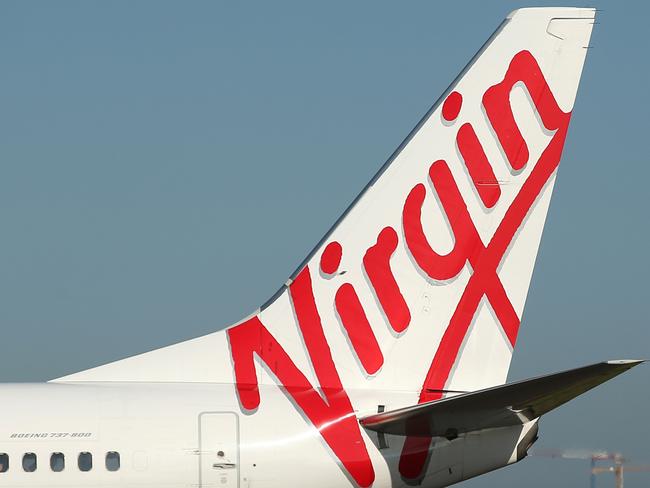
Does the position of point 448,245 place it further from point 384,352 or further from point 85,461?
point 85,461

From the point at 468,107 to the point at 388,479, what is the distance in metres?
5.08

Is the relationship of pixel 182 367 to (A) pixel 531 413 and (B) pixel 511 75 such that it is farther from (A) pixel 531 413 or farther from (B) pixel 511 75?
(B) pixel 511 75

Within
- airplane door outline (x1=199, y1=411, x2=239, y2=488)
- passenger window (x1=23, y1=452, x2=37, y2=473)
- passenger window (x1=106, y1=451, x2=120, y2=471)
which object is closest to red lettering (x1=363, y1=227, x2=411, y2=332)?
airplane door outline (x1=199, y1=411, x2=239, y2=488)

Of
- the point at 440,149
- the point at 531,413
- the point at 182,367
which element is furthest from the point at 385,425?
the point at 440,149

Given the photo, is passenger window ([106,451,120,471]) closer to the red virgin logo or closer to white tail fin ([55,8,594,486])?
white tail fin ([55,8,594,486])

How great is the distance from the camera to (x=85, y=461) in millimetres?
13094

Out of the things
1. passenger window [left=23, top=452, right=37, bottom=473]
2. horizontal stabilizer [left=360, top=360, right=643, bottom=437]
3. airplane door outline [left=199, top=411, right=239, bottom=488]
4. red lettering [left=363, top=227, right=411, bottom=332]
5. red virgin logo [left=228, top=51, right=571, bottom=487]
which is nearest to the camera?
horizontal stabilizer [left=360, top=360, right=643, bottom=437]

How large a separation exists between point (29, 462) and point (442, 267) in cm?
574

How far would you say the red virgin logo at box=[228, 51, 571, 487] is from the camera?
1438 centimetres

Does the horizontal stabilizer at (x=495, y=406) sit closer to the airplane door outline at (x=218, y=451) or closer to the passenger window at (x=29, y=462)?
the airplane door outline at (x=218, y=451)

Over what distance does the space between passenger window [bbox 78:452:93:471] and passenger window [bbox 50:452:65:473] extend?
0.20 meters

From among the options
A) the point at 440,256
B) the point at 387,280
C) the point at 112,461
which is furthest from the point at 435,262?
the point at 112,461

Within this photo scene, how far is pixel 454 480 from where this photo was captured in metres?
13.6

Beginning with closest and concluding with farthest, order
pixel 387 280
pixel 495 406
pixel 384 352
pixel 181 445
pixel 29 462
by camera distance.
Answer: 1. pixel 495 406
2. pixel 29 462
3. pixel 181 445
4. pixel 384 352
5. pixel 387 280
